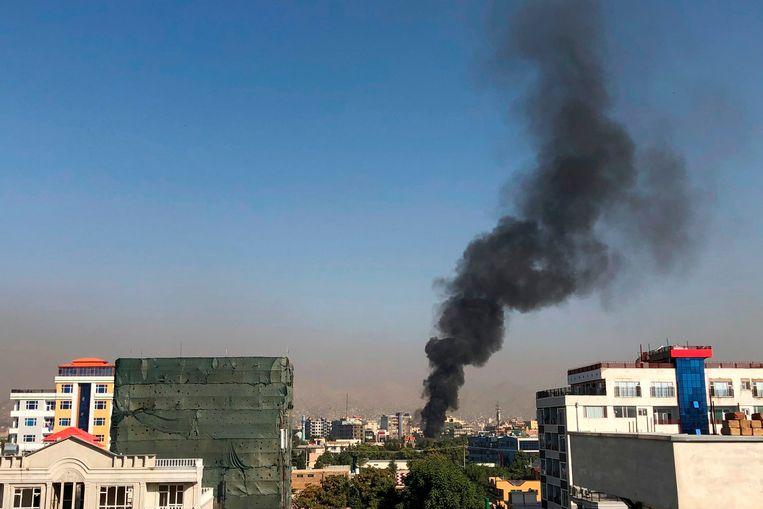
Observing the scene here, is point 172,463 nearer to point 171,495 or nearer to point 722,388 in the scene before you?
point 171,495

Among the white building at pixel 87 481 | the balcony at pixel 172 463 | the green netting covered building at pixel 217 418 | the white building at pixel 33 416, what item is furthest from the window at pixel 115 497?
the white building at pixel 33 416

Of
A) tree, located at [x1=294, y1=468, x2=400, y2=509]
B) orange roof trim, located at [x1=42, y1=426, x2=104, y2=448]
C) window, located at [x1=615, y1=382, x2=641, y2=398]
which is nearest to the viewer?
orange roof trim, located at [x1=42, y1=426, x2=104, y2=448]

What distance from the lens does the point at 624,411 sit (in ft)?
239

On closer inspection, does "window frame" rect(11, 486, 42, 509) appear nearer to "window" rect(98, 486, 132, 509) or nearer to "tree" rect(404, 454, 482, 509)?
"window" rect(98, 486, 132, 509)

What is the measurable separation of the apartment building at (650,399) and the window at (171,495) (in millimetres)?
41192

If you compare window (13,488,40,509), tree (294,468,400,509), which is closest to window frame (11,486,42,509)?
window (13,488,40,509)

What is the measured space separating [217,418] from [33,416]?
2430 inches

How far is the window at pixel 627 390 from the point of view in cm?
7331

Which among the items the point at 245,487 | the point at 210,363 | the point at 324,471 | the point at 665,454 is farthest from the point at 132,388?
the point at 324,471

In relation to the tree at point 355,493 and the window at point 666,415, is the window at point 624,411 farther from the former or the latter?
the tree at point 355,493

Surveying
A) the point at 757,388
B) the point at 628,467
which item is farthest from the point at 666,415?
the point at 628,467

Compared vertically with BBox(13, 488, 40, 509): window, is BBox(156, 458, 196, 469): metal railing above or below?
above

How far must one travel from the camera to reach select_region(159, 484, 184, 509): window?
142 feet

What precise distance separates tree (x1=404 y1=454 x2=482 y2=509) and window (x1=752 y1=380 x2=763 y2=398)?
115ft
